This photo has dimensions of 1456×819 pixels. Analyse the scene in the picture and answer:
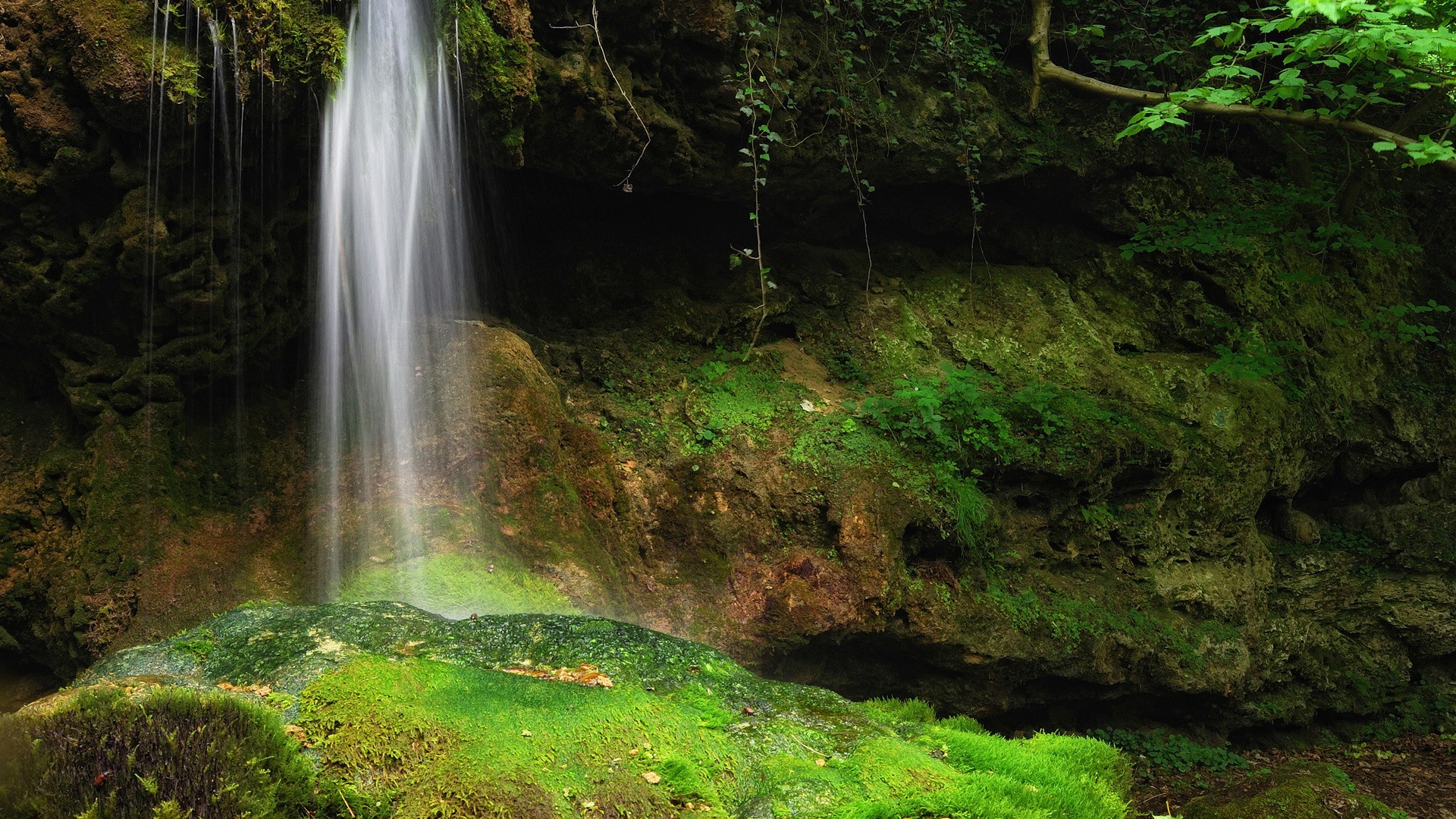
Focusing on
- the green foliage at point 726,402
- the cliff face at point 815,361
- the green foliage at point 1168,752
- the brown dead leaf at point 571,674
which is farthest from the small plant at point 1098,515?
the brown dead leaf at point 571,674

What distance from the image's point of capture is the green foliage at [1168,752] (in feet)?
25.3

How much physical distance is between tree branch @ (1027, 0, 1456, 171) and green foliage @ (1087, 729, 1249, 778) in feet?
16.7

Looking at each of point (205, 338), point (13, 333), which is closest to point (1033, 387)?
point (205, 338)

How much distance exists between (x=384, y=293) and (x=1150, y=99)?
6.22 metres

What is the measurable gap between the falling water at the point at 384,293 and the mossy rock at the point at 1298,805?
5659 millimetres

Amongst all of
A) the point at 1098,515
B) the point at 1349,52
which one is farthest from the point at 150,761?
the point at 1098,515

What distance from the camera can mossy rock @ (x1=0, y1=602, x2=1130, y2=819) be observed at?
9.87ft

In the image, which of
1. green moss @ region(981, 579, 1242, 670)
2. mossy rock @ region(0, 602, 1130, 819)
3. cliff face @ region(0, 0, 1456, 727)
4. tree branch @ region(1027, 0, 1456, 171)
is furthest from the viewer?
green moss @ region(981, 579, 1242, 670)

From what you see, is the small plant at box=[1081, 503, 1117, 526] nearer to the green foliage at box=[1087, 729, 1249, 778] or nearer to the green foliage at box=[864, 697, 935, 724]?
the green foliage at box=[1087, 729, 1249, 778]

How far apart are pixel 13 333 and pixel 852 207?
278 inches

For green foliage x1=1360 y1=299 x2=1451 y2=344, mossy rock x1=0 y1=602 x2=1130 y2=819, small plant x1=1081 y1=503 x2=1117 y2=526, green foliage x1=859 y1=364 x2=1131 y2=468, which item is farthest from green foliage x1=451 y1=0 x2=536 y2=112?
green foliage x1=1360 y1=299 x2=1451 y2=344

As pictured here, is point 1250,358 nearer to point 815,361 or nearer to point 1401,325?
point 1401,325

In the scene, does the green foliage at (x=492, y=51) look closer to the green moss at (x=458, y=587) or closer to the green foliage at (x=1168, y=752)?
the green moss at (x=458, y=587)

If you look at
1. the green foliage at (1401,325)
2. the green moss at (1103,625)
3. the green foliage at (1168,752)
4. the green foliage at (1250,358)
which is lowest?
the green foliage at (1168,752)
